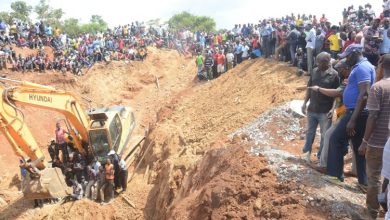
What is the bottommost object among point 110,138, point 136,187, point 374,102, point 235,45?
point 136,187

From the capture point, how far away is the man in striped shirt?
4.70 m

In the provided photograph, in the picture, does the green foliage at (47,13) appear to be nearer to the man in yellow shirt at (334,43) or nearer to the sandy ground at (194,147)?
the sandy ground at (194,147)

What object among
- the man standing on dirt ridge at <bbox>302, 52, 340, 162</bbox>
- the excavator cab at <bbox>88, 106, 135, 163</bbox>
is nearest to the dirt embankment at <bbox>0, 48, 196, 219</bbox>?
the excavator cab at <bbox>88, 106, 135, 163</bbox>

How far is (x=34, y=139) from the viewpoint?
1077 centimetres

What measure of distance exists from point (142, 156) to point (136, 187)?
220 cm

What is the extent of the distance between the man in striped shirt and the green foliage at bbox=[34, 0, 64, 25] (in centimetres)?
4940

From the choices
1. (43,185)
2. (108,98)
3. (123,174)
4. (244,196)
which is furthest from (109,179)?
(108,98)

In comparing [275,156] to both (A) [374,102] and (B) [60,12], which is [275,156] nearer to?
(A) [374,102]

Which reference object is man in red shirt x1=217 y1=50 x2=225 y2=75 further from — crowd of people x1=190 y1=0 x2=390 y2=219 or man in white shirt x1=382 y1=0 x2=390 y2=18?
crowd of people x1=190 y1=0 x2=390 y2=219

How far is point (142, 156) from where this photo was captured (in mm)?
14367

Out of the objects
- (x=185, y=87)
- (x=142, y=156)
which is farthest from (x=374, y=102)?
(x=185, y=87)

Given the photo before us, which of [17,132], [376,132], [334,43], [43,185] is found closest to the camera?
[376,132]

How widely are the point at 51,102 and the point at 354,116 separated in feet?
25.2

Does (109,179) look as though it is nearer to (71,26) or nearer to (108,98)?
(108,98)
